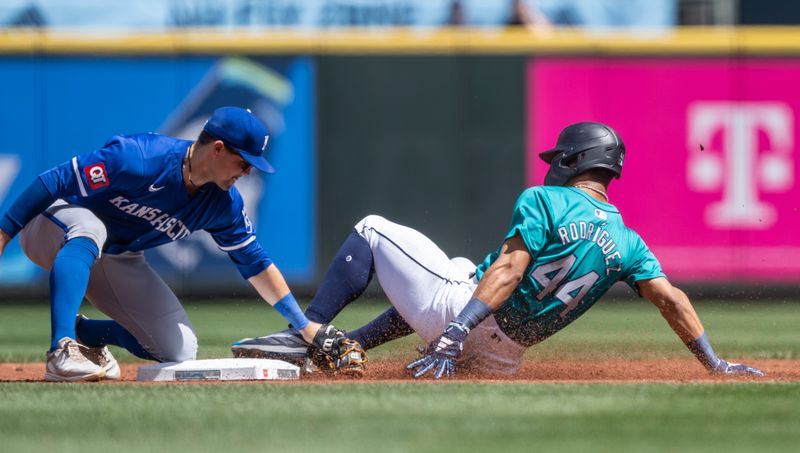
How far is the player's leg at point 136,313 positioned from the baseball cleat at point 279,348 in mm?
339

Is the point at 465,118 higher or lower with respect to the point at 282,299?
lower

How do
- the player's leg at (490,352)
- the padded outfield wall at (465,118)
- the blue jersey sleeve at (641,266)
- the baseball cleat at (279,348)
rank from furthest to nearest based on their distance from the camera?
1. the padded outfield wall at (465,118)
2. the baseball cleat at (279,348)
3. the player's leg at (490,352)
4. the blue jersey sleeve at (641,266)

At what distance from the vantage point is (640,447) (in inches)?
143

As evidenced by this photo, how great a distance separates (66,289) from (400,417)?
5.37 feet

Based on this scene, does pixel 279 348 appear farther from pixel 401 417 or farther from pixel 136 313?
pixel 401 417

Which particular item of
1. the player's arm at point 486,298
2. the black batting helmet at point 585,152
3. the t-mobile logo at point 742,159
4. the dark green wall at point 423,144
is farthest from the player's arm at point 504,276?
the t-mobile logo at point 742,159

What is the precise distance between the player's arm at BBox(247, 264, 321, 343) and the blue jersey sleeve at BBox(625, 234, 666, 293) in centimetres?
133

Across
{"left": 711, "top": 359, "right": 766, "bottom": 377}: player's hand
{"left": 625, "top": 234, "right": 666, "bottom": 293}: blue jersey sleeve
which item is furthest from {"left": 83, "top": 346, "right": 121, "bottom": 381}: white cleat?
{"left": 711, "top": 359, "right": 766, "bottom": 377}: player's hand

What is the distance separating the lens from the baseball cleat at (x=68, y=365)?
5.00m

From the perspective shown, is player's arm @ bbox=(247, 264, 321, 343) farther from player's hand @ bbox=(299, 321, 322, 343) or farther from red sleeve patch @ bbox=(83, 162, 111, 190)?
red sleeve patch @ bbox=(83, 162, 111, 190)

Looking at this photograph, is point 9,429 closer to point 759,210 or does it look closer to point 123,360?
point 123,360

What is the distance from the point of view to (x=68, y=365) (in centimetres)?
501

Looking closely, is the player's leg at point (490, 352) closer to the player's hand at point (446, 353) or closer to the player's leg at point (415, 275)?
the player's leg at point (415, 275)

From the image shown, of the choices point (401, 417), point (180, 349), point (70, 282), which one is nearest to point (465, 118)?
point (180, 349)
